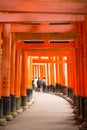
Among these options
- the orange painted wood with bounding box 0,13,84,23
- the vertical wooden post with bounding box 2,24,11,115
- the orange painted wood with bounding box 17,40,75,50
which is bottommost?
the vertical wooden post with bounding box 2,24,11,115

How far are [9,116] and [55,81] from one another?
19037 mm

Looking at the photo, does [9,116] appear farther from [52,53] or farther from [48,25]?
[52,53]

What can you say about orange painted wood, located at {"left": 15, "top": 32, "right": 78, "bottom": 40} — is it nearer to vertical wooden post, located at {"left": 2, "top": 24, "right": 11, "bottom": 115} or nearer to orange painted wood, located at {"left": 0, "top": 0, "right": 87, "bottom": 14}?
vertical wooden post, located at {"left": 2, "top": 24, "right": 11, "bottom": 115}

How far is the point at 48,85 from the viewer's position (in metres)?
32.2

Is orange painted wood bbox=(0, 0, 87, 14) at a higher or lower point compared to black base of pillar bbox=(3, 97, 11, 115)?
higher

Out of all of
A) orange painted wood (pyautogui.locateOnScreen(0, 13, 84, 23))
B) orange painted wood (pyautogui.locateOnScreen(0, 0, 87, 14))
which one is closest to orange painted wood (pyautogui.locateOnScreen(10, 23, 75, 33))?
orange painted wood (pyautogui.locateOnScreen(0, 13, 84, 23))

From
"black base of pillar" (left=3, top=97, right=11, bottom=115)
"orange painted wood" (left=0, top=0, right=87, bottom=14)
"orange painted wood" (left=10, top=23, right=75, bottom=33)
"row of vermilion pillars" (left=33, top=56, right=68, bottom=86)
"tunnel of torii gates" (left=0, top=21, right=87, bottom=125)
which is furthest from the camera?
"row of vermilion pillars" (left=33, top=56, right=68, bottom=86)

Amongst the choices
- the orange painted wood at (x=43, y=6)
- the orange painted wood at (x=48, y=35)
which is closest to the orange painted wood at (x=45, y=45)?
the orange painted wood at (x=48, y=35)

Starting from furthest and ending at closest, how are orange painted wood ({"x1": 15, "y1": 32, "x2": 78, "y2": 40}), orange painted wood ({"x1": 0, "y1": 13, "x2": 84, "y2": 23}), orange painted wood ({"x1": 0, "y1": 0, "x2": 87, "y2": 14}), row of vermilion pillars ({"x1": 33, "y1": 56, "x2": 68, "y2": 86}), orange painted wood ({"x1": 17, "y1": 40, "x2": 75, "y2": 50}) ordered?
row of vermilion pillars ({"x1": 33, "y1": 56, "x2": 68, "y2": 86})
orange painted wood ({"x1": 17, "y1": 40, "x2": 75, "y2": 50})
orange painted wood ({"x1": 15, "y1": 32, "x2": 78, "y2": 40})
orange painted wood ({"x1": 0, "y1": 13, "x2": 84, "y2": 23})
orange painted wood ({"x1": 0, "y1": 0, "x2": 87, "y2": 14})

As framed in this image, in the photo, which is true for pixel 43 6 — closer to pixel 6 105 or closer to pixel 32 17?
pixel 32 17

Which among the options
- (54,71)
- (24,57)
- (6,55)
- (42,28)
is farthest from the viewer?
(54,71)

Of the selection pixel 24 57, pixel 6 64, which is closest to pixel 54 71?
pixel 24 57

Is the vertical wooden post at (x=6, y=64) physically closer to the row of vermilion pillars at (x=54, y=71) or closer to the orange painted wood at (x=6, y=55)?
the orange painted wood at (x=6, y=55)

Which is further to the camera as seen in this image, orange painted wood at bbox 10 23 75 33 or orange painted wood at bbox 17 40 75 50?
orange painted wood at bbox 17 40 75 50
